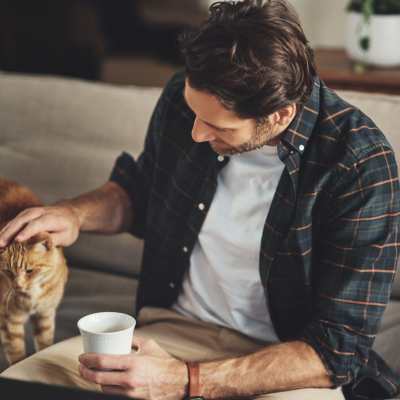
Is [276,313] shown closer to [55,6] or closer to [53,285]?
→ [53,285]

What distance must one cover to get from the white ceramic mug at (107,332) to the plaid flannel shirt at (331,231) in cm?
35

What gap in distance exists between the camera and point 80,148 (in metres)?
1.81

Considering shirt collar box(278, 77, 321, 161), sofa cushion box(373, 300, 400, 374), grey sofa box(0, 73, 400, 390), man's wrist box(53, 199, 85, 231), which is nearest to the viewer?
shirt collar box(278, 77, 321, 161)

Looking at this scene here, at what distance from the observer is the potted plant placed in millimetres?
1951

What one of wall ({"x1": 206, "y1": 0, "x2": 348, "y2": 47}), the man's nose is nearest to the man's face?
the man's nose

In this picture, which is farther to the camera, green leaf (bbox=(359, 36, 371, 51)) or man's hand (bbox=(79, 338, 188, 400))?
green leaf (bbox=(359, 36, 371, 51))

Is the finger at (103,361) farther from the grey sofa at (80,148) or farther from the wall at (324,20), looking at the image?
the wall at (324,20)

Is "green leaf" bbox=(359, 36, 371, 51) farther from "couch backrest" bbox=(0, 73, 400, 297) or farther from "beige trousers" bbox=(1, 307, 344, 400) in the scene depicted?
"beige trousers" bbox=(1, 307, 344, 400)

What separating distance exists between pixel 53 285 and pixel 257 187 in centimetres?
43

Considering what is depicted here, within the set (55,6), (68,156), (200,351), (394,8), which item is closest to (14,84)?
(68,156)

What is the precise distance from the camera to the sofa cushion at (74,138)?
5.82ft

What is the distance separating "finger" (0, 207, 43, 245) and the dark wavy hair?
1.23 feet

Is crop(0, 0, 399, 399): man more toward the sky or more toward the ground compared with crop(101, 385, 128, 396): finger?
more toward the sky

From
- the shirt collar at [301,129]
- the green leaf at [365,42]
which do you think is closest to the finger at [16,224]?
the shirt collar at [301,129]
